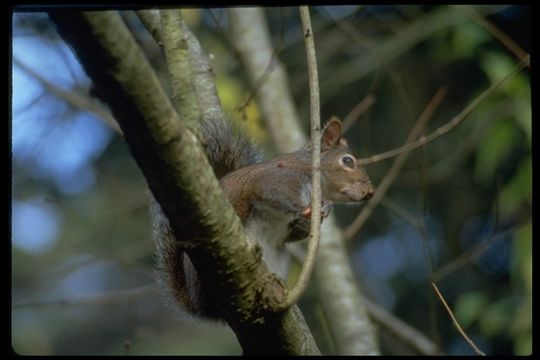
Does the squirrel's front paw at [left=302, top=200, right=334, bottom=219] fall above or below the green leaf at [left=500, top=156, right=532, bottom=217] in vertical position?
below

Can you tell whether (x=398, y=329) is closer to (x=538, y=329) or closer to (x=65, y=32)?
(x=538, y=329)

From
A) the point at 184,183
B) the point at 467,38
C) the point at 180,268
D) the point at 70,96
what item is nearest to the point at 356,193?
the point at 180,268

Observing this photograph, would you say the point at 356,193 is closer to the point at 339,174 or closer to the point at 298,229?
the point at 339,174

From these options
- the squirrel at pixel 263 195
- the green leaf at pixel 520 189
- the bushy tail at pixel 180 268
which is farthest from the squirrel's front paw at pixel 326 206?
the green leaf at pixel 520 189

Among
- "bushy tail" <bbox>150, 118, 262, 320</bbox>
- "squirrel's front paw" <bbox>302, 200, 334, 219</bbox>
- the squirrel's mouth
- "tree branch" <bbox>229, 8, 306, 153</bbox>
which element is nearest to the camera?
"bushy tail" <bbox>150, 118, 262, 320</bbox>

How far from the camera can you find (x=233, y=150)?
1.77 m

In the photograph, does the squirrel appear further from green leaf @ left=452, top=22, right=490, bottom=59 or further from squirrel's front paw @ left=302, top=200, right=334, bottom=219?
green leaf @ left=452, top=22, right=490, bottom=59

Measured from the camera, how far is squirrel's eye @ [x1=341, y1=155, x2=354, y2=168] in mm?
1852

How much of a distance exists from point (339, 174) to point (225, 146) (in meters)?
0.27

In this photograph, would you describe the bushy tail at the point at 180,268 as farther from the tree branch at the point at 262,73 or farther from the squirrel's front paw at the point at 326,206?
the tree branch at the point at 262,73

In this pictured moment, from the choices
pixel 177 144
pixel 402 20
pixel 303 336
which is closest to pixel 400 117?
pixel 402 20

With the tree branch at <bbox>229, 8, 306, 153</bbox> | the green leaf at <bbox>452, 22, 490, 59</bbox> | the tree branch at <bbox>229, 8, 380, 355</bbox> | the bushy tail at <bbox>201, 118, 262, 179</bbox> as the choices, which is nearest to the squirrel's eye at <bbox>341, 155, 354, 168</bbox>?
the bushy tail at <bbox>201, 118, 262, 179</bbox>

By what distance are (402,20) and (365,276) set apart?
99 centimetres

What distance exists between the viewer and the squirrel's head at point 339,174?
182 centimetres
